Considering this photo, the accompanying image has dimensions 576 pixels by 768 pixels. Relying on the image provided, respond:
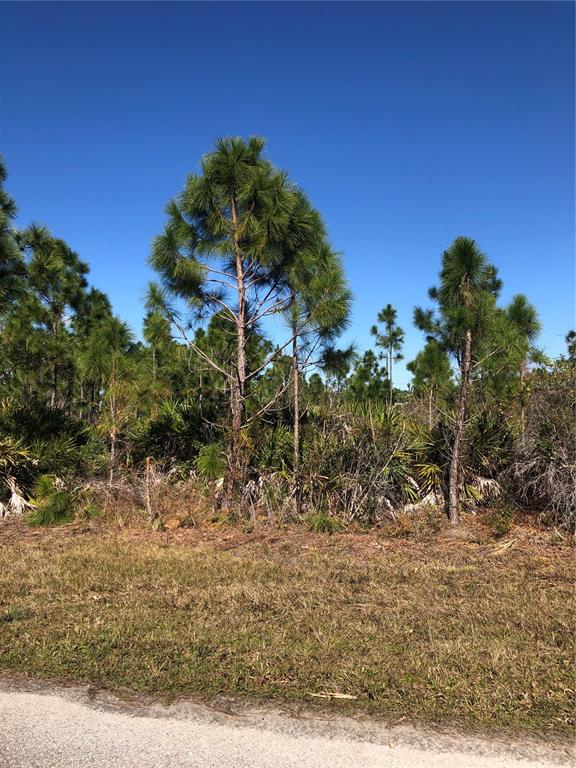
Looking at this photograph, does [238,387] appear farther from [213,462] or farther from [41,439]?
[41,439]

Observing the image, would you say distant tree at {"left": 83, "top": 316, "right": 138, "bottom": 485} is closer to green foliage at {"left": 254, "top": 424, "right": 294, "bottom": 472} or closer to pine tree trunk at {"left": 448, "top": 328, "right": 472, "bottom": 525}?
green foliage at {"left": 254, "top": 424, "right": 294, "bottom": 472}

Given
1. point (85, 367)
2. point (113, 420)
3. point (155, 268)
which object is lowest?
point (113, 420)

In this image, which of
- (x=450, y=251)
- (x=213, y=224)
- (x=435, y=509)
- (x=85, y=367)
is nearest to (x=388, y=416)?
(x=435, y=509)

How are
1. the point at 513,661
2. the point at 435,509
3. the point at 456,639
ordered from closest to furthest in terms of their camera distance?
the point at 513,661
the point at 456,639
the point at 435,509

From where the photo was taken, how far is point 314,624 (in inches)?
189

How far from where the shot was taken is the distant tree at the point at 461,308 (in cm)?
907

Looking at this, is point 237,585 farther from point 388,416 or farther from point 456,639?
point 388,416

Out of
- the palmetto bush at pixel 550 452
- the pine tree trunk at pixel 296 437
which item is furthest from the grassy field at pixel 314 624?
the pine tree trunk at pixel 296 437

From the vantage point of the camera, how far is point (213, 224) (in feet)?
34.1

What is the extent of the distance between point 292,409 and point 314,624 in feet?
24.7

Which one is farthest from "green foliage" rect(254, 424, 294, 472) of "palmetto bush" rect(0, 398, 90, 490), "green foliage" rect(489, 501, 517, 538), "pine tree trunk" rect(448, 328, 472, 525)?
"palmetto bush" rect(0, 398, 90, 490)

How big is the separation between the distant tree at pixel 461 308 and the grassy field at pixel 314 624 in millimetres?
2140

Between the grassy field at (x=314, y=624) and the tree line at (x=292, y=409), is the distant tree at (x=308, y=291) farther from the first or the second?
the grassy field at (x=314, y=624)

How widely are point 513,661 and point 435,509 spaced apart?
600 cm
